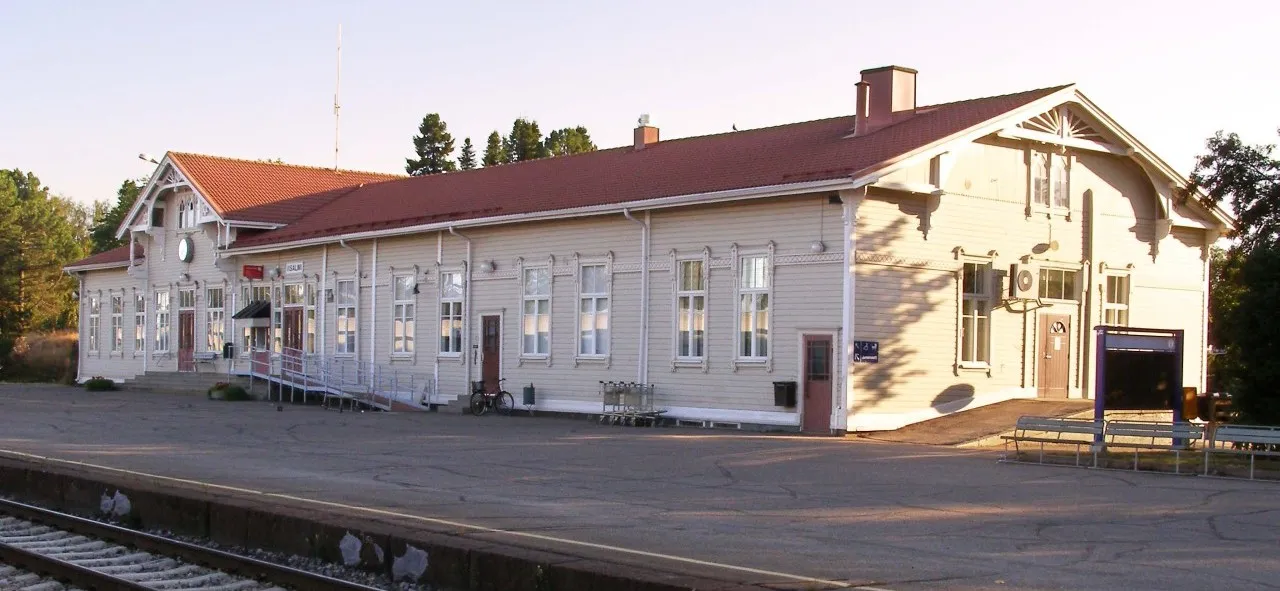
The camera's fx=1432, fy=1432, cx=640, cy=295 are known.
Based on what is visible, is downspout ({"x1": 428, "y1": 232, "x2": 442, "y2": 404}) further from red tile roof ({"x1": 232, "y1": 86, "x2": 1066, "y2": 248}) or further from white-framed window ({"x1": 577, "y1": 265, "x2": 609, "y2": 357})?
white-framed window ({"x1": 577, "y1": 265, "x2": 609, "y2": 357})

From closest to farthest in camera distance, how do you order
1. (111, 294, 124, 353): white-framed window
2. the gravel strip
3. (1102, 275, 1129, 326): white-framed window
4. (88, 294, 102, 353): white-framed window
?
the gravel strip → (1102, 275, 1129, 326): white-framed window → (111, 294, 124, 353): white-framed window → (88, 294, 102, 353): white-framed window

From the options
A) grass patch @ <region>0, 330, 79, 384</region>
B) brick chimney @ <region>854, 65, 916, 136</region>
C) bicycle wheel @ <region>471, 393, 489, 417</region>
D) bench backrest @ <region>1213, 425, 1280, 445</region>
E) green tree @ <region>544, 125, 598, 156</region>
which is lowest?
grass patch @ <region>0, 330, 79, 384</region>

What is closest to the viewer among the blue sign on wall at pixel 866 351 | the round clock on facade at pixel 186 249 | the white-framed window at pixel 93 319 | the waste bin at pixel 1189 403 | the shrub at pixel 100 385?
the waste bin at pixel 1189 403

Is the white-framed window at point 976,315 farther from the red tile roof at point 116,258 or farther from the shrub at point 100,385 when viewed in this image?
the red tile roof at point 116,258

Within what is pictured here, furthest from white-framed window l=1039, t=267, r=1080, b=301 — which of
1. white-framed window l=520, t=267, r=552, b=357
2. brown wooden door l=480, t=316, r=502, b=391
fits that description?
brown wooden door l=480, t=316, r=502, b=391

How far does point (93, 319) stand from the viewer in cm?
5334

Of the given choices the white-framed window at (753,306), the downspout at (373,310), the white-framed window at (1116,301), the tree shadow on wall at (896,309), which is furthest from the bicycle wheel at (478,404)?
the white-framed window at (1116,301)

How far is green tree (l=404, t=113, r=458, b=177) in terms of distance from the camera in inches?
3305

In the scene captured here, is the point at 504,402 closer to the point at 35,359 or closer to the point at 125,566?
the point at 125,566

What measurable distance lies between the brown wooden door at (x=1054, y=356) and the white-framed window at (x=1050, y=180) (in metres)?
2.24

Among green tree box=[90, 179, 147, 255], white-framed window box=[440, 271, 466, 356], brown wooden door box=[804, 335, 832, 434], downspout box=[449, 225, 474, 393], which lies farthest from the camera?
green tree box=[90, 179, 147, 255]

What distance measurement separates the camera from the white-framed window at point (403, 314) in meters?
35.8

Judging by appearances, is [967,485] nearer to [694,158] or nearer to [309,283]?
[694,158]

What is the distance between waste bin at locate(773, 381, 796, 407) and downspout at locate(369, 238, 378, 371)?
47.2 feet
